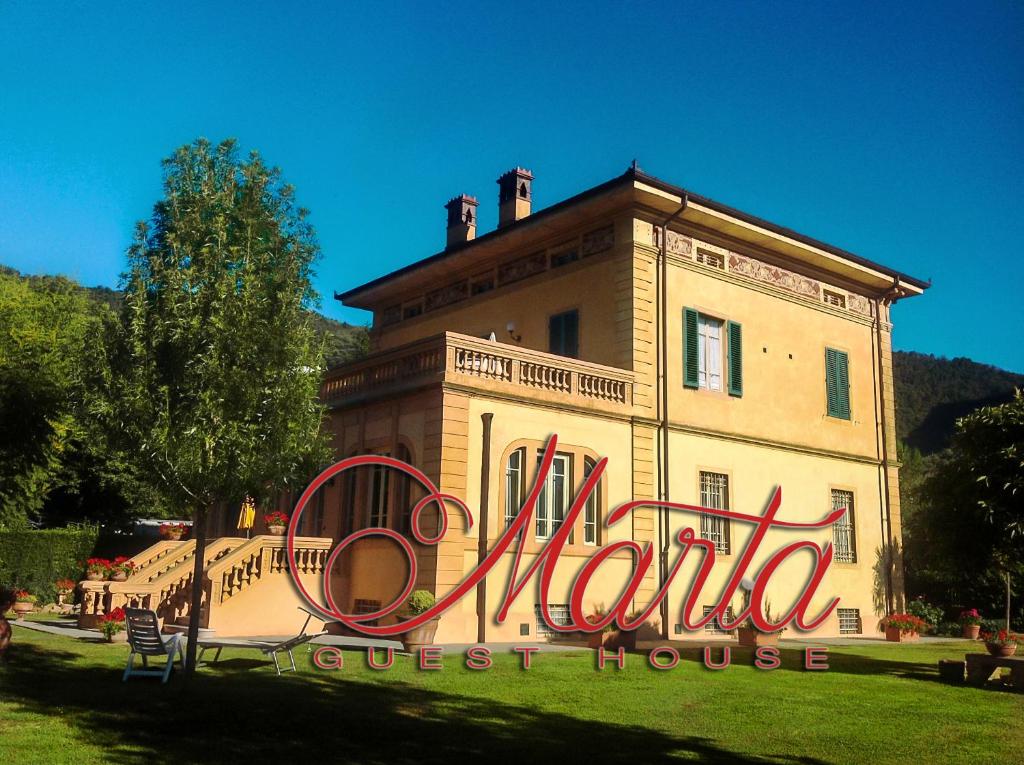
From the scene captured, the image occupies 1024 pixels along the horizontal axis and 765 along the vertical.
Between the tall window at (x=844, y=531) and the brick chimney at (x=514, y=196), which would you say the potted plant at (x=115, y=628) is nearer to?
the brick chimney at (x=514, y=196)

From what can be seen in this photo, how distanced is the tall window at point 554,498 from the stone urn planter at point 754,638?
4.18 m

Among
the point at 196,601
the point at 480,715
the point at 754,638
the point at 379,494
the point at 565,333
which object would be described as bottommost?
the point at 480,715

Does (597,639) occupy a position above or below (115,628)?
below

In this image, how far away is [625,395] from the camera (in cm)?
1991

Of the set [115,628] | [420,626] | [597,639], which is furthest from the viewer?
[597,639]

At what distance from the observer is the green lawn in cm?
763

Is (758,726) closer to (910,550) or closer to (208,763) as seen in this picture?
(208,763)

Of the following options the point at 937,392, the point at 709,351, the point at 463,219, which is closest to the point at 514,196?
the point at 463,219

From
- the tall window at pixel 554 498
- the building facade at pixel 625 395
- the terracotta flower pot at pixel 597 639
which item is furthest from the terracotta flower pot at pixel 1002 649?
the tall window at pixel 554 498

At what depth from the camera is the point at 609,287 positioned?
68.7 ft

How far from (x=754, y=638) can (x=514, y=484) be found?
5507 mm

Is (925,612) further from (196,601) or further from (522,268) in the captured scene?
(196,601)

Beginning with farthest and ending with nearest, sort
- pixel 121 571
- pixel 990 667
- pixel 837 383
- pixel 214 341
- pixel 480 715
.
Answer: pixel 837 383
pixel 121 571
pixel 990 667
pixel 214 341
pixel 480 715

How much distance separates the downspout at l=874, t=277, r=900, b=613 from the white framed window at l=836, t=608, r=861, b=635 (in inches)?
50.1
